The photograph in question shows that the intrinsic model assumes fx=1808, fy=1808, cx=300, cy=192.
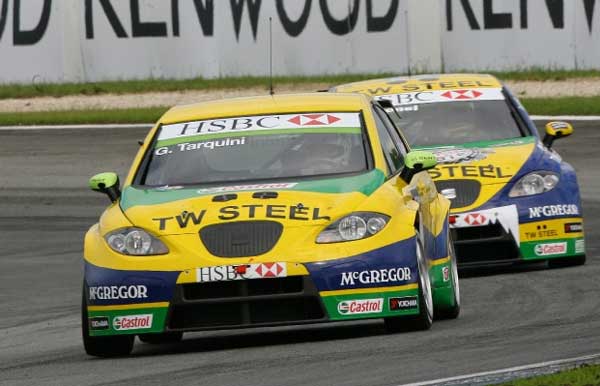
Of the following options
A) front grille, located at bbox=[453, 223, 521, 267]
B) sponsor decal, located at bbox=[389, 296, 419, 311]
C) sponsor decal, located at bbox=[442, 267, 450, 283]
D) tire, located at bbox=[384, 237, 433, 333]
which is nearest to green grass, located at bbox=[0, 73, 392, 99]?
front grille, located at bbox=[453, 223, 521, 267]

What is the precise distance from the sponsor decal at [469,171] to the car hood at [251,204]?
125 inches

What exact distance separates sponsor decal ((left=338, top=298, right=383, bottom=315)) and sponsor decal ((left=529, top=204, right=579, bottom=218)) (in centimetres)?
392

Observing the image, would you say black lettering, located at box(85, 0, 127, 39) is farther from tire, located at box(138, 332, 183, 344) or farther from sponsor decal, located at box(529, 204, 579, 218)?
tire, located at box(138, 332, 183, 344)

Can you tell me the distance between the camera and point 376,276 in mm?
8523

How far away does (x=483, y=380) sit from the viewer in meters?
7.00

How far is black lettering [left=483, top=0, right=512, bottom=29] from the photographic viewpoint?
27.0 meters

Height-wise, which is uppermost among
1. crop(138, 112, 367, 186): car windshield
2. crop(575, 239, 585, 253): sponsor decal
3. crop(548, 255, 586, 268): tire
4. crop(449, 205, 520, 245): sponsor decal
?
crop(138, 112, 367, 186): car windshield

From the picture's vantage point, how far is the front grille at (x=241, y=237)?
851 centimetres

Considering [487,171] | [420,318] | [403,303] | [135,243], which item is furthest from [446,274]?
[487,171]

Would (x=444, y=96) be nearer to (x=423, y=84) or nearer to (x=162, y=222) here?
(x=423, y=84)

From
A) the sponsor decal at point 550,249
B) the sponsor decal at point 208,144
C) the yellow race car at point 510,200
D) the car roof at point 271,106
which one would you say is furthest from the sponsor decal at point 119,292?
the sponsor decal at point 550,249

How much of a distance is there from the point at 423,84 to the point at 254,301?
18.5ft

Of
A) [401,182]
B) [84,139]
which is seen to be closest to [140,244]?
[401,182]

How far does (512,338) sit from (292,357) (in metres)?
1.09
